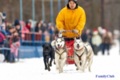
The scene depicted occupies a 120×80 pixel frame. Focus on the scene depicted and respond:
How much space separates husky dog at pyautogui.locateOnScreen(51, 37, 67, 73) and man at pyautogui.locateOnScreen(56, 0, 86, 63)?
1.21 ft

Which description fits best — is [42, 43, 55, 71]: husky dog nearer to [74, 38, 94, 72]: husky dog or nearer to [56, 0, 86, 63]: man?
[56, 0, 86, 63]: man

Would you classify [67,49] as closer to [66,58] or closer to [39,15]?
[66,58]

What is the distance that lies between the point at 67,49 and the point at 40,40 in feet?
40.3

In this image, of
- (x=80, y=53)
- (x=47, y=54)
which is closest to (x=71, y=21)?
(x=80, y=53)

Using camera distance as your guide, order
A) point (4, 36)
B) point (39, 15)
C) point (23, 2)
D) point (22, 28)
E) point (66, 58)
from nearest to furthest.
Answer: point (66, 58), point (4, 36), point (22, 28), point (23, 2), point (39, 15)

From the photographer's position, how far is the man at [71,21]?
12.1 metres

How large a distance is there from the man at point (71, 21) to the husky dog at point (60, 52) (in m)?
0.37

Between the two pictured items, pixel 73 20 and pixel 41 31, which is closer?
pixel 73 20

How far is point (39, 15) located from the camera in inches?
1105

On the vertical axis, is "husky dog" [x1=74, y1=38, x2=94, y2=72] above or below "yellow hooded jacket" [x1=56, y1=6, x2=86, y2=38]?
below

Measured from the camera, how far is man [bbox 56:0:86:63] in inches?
476

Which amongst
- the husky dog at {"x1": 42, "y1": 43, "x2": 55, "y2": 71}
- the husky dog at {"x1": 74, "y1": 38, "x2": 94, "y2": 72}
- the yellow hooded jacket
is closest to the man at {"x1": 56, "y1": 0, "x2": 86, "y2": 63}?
the yellow hooded jacket

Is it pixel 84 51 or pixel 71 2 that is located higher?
pixel 71 2

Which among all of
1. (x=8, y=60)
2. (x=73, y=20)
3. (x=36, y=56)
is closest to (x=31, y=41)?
(x=36, y=56)
